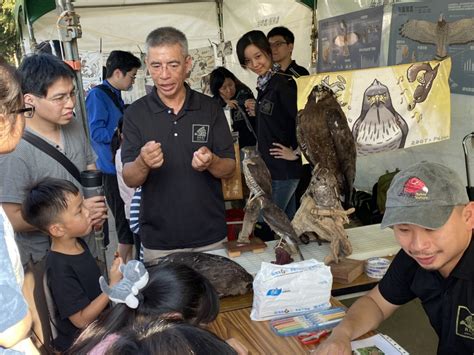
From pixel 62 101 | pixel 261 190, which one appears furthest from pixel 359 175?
pixel 62 101

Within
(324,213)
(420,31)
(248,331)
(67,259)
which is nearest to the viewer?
(248,331)

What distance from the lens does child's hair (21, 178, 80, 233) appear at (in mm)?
1755

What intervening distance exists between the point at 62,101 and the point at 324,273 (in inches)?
57.0

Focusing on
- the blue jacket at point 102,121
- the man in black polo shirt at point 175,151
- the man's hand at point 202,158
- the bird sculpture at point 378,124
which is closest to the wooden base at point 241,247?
the man in black polo shirt at point 175,151

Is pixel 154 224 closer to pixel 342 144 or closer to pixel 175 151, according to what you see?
pixel 175 151

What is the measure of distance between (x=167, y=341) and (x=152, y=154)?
119 cm

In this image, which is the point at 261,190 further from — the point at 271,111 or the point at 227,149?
the point at 271,111

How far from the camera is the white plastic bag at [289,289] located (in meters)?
1.62

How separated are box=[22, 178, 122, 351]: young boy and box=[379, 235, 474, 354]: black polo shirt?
1.06m

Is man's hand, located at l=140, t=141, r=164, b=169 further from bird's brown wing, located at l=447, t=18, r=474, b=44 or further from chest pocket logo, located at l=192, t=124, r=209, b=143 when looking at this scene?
bird's brown wing, located at l=447, t=18, r=474, b=44

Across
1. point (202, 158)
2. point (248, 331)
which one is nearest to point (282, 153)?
point (202, 158)

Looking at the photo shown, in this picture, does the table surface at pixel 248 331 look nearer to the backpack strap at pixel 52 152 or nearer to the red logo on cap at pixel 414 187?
the red logo on cap at pixel 414 187

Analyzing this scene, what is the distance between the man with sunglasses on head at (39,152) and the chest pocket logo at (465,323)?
1.49 metres

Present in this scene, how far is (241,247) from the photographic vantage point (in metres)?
2.32
